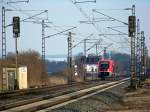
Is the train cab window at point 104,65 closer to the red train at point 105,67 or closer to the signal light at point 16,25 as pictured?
the red train at point 105,67

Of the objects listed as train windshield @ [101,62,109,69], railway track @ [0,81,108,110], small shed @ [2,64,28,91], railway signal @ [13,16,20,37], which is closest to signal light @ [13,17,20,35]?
railway signal @ [13,16,20,37]

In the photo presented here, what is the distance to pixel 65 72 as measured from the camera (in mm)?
98625

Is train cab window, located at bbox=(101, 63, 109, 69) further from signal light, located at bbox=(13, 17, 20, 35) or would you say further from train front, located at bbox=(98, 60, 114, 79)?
signal light, located at bbox=(13, 17, 20, 35)

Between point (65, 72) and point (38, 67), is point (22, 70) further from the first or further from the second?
point (65, 72)

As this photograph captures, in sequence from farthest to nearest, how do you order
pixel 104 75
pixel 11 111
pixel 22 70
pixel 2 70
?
pixel 104 75, pixel 22 70, pixel 2 70, pixel 11 111

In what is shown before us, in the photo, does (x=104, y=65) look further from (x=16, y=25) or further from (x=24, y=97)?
Answer: (x=24, y=97)

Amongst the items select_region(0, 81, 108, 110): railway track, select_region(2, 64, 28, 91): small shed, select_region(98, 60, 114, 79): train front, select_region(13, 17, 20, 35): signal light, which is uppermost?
select_region(13, 17, 20, 35): signal light

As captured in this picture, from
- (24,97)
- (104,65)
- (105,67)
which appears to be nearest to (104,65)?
(104,65)

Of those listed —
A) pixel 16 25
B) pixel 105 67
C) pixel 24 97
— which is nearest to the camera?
pixel 24 97

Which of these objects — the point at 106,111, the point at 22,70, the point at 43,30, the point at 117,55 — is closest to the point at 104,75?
the point at 43,30

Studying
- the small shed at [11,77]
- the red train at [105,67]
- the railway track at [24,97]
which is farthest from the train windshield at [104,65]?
the railway track at [24,97]

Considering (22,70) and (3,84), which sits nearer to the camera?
(3,84)

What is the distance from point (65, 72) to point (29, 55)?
21004 mm

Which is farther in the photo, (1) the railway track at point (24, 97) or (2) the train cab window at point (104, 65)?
(2) the train cab window at point (104, 65)
